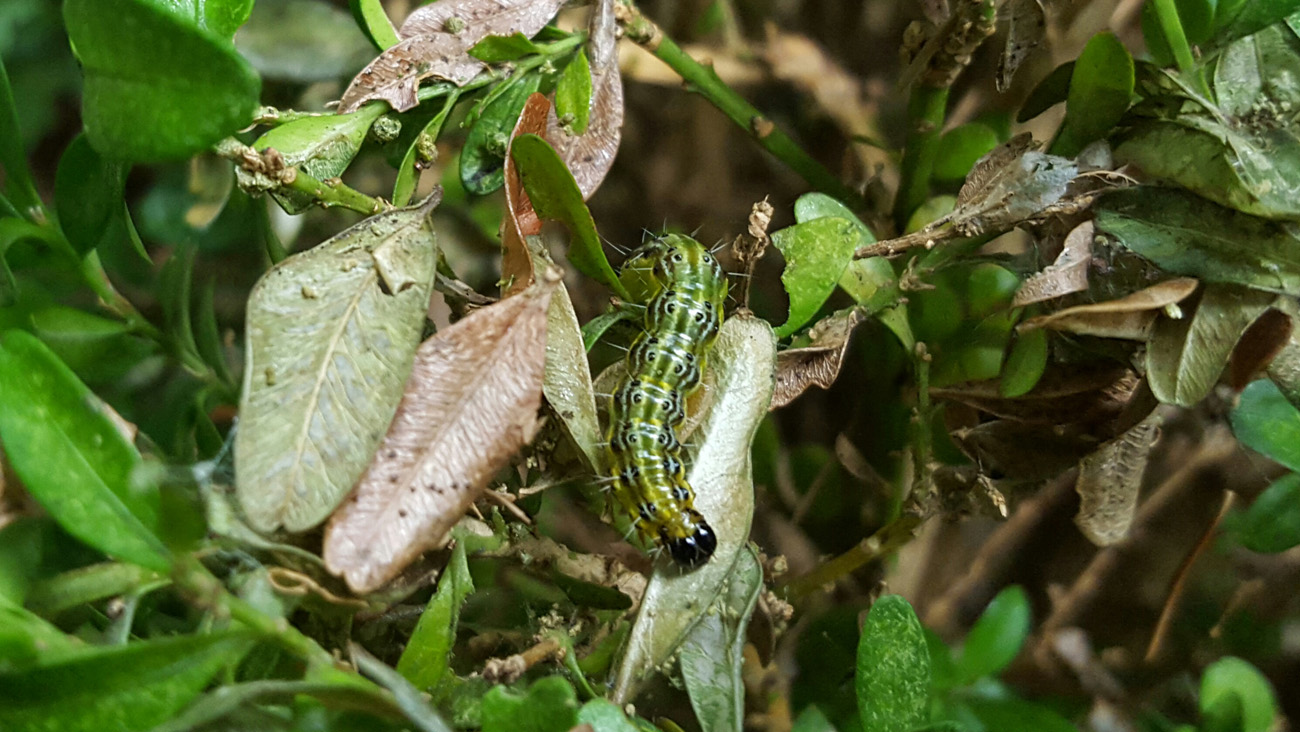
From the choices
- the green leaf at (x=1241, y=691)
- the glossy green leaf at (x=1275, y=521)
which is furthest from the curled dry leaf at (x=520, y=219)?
the green leaf at (x=1241, y=691)

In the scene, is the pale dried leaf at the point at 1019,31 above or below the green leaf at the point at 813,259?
above

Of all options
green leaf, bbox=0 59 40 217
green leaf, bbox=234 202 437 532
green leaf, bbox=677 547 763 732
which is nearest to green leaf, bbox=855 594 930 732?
green leaf, bbox=677 547 763 732

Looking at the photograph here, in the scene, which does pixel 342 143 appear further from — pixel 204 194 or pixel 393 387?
pixel 204 194

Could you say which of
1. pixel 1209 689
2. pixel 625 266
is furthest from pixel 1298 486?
pixel 625 266

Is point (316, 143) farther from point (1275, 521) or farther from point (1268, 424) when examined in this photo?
point (1275, 521)

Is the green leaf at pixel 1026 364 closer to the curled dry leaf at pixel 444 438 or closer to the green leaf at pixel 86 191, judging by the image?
the curled dry leaf at pixel 444 438
